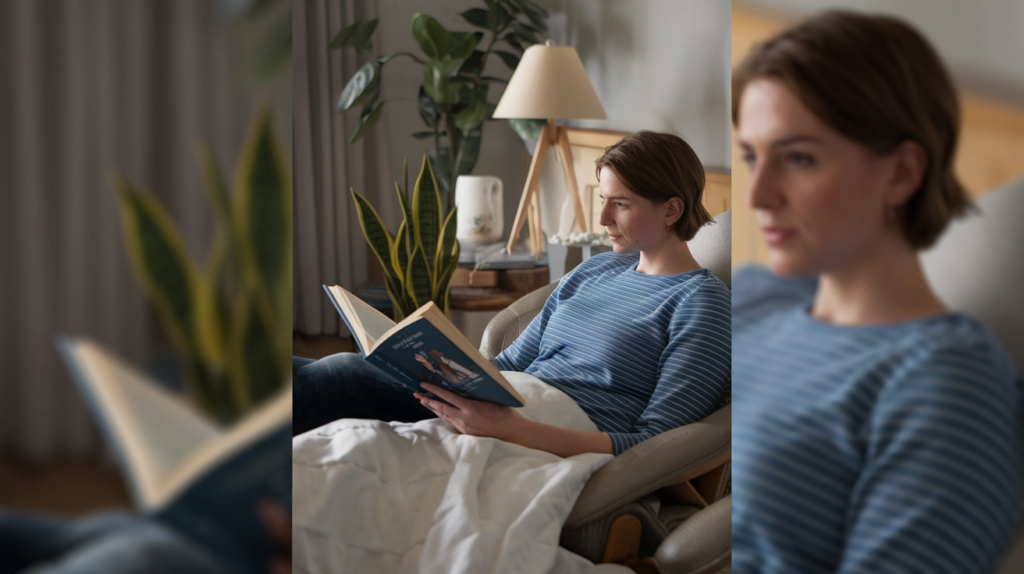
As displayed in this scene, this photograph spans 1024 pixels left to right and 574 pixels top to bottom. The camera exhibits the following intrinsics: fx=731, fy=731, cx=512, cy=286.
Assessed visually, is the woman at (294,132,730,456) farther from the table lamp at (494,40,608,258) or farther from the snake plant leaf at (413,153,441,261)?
the snake plant leaf at (413,153,441,261)

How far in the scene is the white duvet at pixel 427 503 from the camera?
1069 millimetres

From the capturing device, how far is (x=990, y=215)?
56 centimetres

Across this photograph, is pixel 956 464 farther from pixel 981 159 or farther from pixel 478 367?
pixel 478 367

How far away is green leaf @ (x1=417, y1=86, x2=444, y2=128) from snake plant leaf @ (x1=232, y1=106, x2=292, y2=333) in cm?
133

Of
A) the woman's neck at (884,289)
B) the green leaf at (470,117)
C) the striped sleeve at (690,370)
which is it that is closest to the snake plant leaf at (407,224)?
the green leaf at (470,117)

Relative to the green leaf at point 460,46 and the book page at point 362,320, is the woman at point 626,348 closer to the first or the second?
the book page at point 362,320

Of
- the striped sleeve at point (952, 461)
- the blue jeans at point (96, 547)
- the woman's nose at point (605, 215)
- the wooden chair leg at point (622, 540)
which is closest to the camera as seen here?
the blue jeans at point (96, 547)

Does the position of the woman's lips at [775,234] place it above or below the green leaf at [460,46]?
below

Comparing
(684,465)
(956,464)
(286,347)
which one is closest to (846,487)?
(956,464)

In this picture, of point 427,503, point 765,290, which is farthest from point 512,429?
point 765,290

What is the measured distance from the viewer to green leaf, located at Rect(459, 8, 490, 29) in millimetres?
1763

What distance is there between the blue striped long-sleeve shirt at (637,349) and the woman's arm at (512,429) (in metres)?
0.06

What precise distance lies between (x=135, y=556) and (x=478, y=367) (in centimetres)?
77

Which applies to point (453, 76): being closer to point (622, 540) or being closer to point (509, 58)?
point (509, 58)
